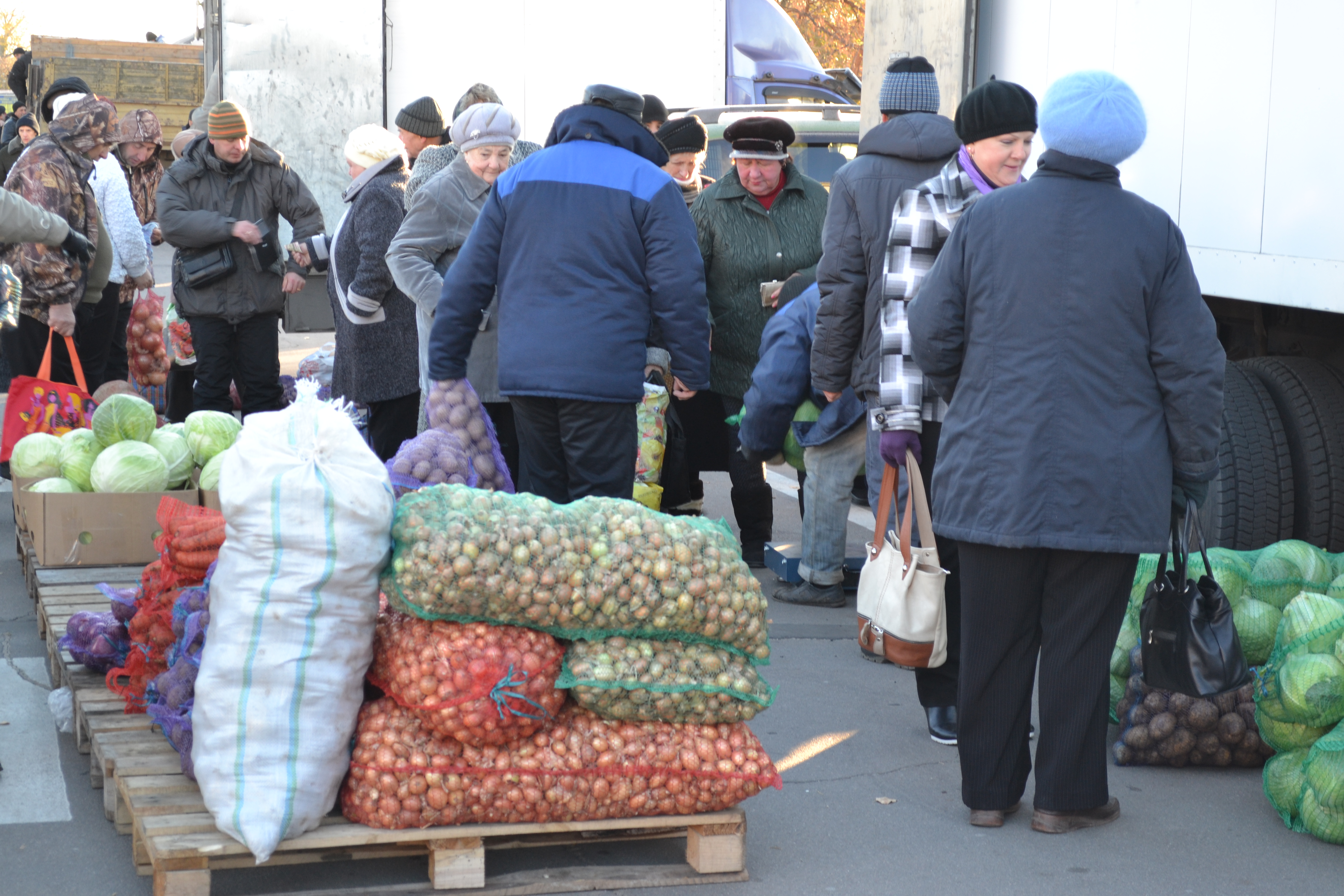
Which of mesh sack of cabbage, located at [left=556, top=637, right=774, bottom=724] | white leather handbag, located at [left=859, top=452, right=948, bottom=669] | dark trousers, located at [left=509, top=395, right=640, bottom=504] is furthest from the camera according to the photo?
dark trousers, located at [left=509, top=395, right=640, bottom=504]

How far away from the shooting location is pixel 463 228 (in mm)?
5512

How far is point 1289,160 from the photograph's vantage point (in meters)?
4.49

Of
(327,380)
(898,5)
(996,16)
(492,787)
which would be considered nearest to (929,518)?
(492,787)

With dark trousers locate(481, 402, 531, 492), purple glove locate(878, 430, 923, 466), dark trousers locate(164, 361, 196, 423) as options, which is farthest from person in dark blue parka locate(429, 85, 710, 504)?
dark trousers locate(164, 361, 196, 423)

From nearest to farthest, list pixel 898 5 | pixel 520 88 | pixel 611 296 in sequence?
pixel 611 296 → pixel 898 5 → pixel 520 88

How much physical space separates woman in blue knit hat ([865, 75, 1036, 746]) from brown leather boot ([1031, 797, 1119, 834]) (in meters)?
0.46

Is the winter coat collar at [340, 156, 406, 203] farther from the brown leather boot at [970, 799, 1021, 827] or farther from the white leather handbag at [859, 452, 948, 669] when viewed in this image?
the brown leather boot at [970, 799, 1021, 827]

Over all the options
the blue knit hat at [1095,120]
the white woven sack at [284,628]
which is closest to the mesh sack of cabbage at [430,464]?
the white woven sack at [284,628]

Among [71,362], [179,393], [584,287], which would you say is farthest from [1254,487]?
[179,393]

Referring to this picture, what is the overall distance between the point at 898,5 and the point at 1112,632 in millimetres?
4004

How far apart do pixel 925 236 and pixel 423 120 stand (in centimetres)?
385

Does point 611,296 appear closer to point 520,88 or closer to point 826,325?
point 826,325

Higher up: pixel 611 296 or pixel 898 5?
pixel 898 5

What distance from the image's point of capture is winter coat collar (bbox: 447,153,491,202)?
5.53 metres
